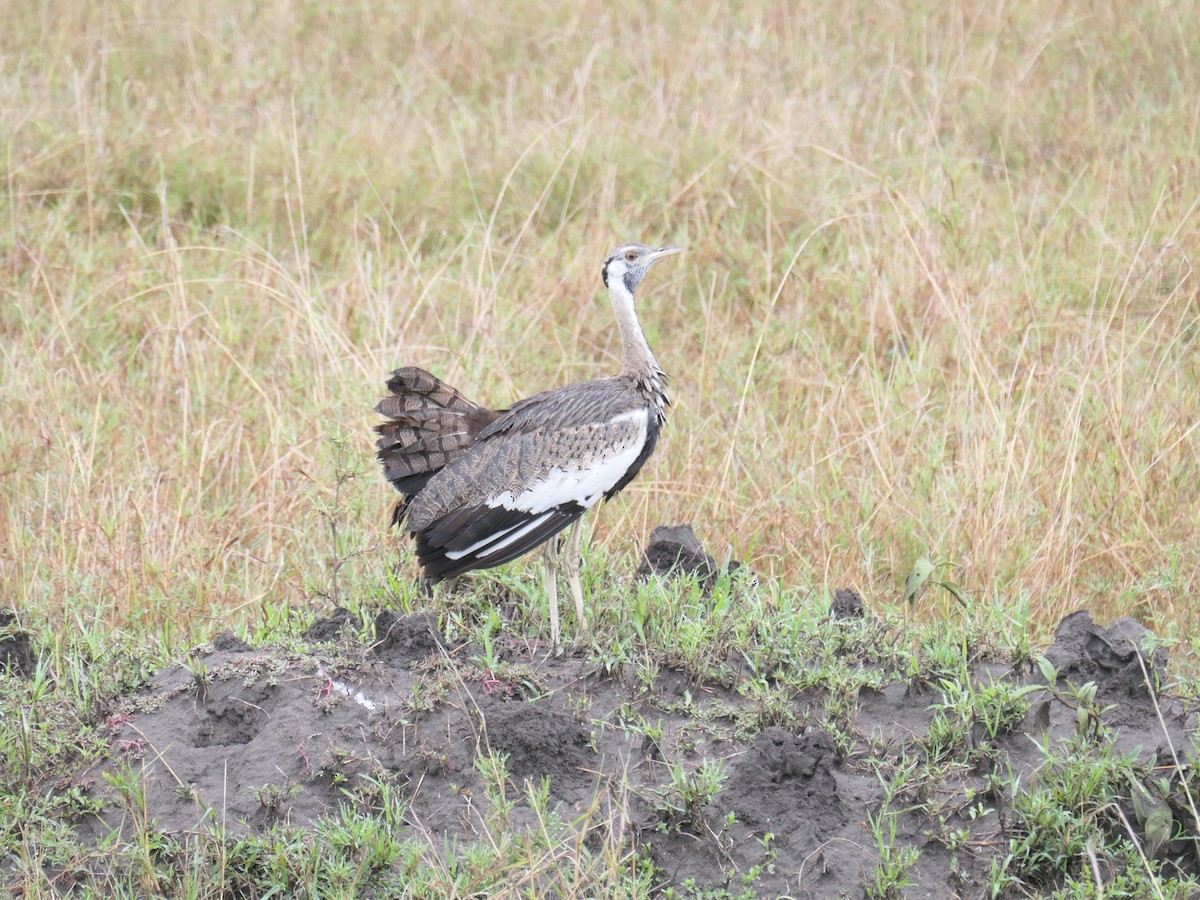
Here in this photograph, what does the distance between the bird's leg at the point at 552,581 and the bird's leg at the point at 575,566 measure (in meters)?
0.04

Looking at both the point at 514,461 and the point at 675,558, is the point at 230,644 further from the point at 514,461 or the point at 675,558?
the point at 675,558

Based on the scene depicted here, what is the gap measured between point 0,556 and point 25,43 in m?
5.16

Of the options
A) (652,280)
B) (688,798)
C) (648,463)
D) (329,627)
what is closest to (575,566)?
(329,627)

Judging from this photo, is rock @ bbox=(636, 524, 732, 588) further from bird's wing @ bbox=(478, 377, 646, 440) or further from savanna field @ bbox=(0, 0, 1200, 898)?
bird's wing @ bbox=(478, 377, 646, 440)

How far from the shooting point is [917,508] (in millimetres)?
5457

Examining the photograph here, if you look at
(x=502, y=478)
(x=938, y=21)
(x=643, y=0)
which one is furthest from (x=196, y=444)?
(x=938, y=21)

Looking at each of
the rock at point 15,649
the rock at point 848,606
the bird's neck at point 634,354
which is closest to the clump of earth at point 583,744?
the rock at point 848,606

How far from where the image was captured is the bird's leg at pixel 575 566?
442 cm

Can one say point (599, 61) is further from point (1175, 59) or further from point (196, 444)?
point (196, 444)

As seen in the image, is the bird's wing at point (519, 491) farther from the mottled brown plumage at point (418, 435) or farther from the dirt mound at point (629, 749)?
the dirt mound at point (629, 749)

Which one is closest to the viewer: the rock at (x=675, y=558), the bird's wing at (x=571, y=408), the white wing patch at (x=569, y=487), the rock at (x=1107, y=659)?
the rock at (x=1107, y=659)

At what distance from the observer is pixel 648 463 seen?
597 cm

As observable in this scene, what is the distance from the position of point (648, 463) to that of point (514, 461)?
1.57m

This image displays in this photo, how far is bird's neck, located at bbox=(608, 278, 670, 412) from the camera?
477 centimetres
